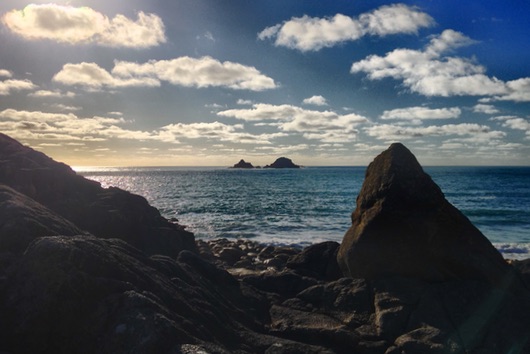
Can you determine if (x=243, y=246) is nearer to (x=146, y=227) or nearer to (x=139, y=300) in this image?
(x=146, y=227)

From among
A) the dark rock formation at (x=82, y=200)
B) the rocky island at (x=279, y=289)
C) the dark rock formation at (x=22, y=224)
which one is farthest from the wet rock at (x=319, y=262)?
the dark rock formation at (x=22, y=224)

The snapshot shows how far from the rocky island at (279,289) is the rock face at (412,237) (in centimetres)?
3

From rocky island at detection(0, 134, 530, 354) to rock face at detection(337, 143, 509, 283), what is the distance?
28 millimetres

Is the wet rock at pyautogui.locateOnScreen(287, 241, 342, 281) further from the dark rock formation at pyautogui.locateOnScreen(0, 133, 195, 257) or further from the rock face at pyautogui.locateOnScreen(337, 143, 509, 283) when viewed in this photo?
the dark rock formation at pyautogui.locateOnScreen(0, 133, 195, 257)

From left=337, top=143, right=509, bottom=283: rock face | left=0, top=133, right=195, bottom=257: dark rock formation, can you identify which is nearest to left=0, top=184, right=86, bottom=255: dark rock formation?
left=0, top=133, right=195, bottom=257: dark rock formation

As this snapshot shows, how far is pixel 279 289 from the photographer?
428 inches

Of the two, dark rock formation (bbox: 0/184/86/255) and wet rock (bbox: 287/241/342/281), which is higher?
dark rock formation (bbox: 0/184/86/255)

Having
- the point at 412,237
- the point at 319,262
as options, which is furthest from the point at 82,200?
the point at 412,237

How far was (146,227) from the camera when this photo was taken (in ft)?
47.1

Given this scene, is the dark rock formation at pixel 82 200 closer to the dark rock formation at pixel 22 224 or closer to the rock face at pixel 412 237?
the dark rock formation at pixel 22 224

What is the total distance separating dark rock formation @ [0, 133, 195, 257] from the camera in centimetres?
1245

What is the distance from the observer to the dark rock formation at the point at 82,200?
40.8 feet

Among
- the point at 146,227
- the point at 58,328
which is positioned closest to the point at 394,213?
the point at 58,328

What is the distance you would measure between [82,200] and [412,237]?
1053 centimetres
